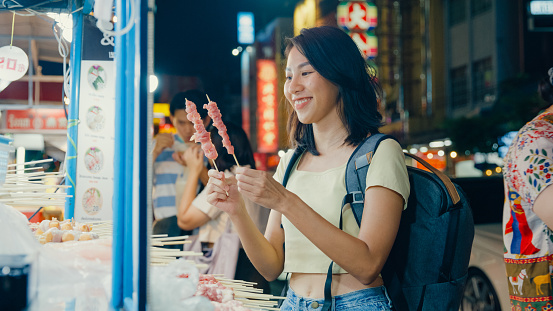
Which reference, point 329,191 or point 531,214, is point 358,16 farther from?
point 329,191

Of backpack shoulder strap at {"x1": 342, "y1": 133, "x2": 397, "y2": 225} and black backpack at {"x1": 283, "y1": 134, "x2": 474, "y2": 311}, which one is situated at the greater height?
backpack shoulder strap at {"x1": 342, "y1": 133, "x2": 397, "y2": 225}

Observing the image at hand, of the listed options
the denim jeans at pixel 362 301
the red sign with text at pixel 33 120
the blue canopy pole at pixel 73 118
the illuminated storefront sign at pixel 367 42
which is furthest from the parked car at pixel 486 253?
the illuminated storefront sign at pixel 367 42

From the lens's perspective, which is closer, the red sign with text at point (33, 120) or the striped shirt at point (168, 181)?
the striped shirt at point (168, 181)

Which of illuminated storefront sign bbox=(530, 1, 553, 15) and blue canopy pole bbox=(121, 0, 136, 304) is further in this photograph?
illuminated storefront sign bbox=(530, 1, 553, 15)

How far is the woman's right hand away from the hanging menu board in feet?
3.08

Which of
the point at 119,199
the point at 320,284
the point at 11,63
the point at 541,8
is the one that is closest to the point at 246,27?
the point at 541,8

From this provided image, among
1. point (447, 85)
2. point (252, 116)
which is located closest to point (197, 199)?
point (447, 85)

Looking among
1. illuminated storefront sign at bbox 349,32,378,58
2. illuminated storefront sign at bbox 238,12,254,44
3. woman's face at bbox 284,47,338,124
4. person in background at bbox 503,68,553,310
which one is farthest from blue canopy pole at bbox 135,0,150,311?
illuminated storefront sign at bbox 349,32,378,58

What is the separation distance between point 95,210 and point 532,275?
7.70 feet

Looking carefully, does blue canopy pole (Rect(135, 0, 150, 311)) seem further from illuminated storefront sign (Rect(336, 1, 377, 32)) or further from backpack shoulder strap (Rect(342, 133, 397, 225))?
illuminated storefront sign (Rect(336, 1, 377, 32))

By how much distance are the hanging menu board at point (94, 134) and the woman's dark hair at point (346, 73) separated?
3.77ft

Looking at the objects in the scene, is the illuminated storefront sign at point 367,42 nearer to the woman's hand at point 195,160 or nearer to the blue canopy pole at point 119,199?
the woman's hand at point 195,160

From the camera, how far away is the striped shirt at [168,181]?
190 inches

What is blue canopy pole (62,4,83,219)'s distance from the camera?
280 centimetres
